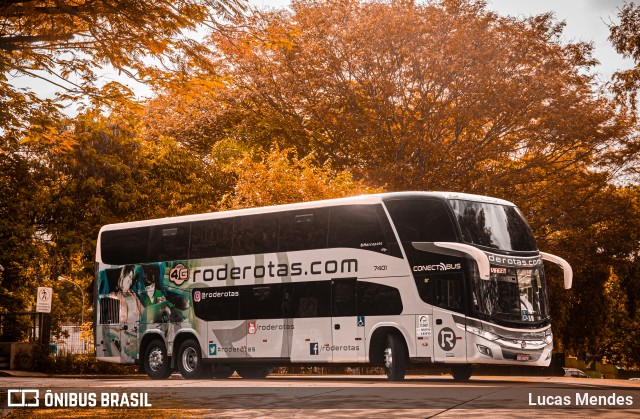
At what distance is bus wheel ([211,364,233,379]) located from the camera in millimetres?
26803

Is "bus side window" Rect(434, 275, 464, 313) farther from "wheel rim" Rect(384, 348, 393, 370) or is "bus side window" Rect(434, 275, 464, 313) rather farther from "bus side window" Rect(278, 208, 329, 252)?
"bus side window" Rect(278, 208, 329, 252)

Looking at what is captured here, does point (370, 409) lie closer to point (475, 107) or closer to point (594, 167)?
point (475, 107)

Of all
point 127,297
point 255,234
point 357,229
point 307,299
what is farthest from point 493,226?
point 127,297

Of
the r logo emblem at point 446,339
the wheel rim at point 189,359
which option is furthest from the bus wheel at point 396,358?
the wheel rim at point 189,359

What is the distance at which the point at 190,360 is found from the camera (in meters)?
26.3

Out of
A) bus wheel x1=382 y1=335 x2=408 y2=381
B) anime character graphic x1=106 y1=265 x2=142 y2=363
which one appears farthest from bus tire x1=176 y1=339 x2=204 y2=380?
bus wheel x1=382 y1=335 x2=408 y2=381

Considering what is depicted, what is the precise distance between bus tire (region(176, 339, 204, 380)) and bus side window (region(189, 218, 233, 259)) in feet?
7.57

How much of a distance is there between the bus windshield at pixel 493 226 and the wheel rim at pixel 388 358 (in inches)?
123

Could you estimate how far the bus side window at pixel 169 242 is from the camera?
26.5 meters

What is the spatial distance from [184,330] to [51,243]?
1795cm

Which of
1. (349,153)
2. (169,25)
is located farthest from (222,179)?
(169,25)

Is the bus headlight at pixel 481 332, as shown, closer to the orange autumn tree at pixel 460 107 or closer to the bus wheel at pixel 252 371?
the bus wheel at pixel 252 371

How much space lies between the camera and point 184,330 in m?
26.2

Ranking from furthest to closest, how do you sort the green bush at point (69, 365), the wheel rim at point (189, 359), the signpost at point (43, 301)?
1. the signpost at point (43, 301)
2. the green bush at point (69, 365)
3. the wheel rim at point (189, 359)
